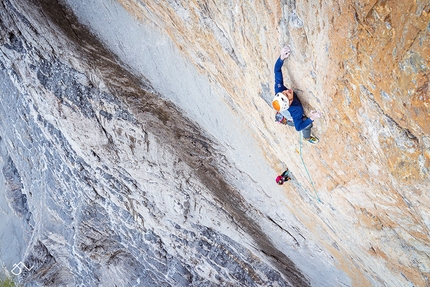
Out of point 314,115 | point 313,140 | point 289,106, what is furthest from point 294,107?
point 313,140

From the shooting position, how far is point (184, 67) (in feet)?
21.4

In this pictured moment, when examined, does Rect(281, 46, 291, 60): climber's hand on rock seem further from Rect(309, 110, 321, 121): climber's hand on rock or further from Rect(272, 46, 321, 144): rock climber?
Rect(309, 110, 321, 121): climber's hand on rock

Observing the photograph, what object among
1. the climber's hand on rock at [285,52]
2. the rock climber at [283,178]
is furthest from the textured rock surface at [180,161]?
the rock climber at [283,178]

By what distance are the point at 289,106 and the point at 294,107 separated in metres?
0.10

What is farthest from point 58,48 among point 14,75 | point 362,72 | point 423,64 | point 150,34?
point 423,64

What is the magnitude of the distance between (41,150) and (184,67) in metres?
3.48

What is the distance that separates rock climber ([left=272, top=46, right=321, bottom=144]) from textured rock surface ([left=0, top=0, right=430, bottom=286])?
0.13 m

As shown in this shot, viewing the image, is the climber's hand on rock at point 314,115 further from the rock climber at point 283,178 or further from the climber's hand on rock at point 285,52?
the rock climber at point 283,178

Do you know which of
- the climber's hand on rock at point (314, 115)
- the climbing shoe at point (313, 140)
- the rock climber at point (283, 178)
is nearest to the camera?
the climber's hand on rock at point (314, 115)

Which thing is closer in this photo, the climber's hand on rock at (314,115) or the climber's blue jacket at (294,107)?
the climber's blue jacket at (294,107)

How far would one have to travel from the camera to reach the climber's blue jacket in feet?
12.7

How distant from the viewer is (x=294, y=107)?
4.06 m

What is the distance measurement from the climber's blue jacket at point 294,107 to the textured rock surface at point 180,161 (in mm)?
158

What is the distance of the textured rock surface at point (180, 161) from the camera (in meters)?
4.22
